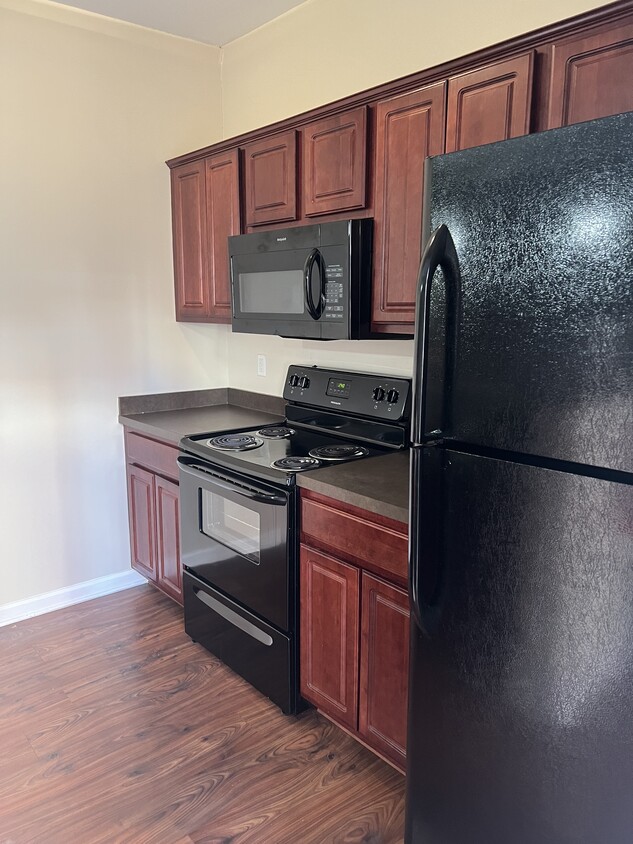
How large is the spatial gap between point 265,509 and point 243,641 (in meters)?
0.60

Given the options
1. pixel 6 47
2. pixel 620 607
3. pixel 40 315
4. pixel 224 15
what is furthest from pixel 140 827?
pixel 224 15

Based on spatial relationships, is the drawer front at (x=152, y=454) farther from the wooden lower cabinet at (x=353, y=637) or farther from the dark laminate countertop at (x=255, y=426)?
the wooden lower cabinet at (x=353, y=637)

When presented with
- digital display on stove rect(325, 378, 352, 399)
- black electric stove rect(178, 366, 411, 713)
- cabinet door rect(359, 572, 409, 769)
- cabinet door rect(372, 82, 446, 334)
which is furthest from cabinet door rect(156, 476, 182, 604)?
cabinet door rect(372, 82, 446, 334)

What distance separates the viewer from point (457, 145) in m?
1.77

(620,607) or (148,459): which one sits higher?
(620,607)

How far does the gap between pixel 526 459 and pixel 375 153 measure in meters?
1.33

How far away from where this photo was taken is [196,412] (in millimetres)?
3189

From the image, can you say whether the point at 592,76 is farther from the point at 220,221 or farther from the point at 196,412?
the point at 196,412

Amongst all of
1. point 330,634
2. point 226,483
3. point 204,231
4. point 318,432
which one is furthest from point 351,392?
point 204,231

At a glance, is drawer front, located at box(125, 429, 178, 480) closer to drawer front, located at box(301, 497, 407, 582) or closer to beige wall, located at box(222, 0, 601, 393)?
beige wall, located at box(222, 0, 601, 393)

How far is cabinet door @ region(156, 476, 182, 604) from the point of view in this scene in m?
2.77

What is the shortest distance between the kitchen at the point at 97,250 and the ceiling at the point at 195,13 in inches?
2.7

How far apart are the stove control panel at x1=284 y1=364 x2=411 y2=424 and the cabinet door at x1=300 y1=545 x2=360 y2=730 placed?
65 cm

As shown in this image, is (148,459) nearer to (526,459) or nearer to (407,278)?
(407,278)
